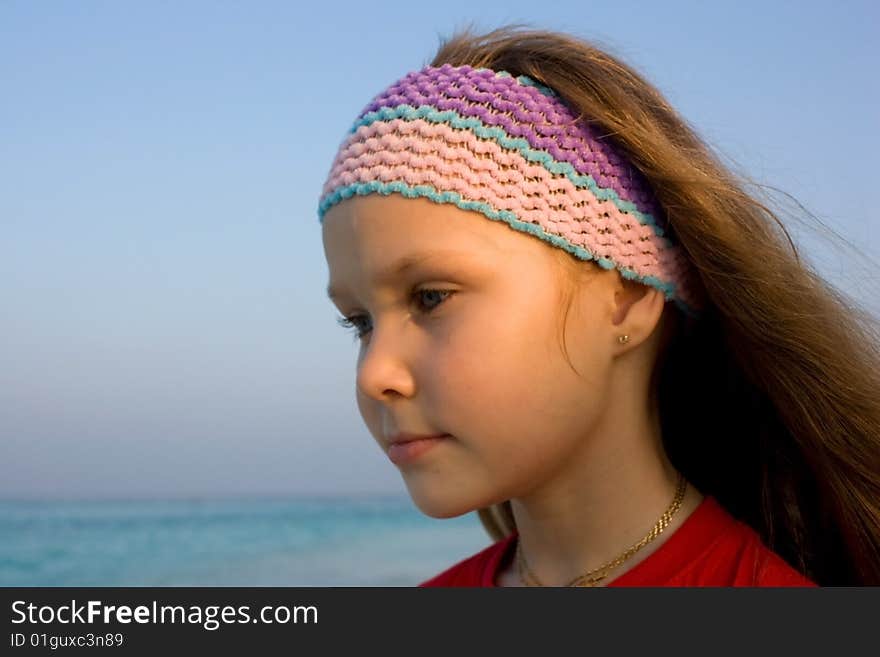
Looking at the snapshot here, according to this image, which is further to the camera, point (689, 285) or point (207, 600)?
point (689, 285)

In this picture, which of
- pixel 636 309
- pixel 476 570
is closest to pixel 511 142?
pixel 636 309

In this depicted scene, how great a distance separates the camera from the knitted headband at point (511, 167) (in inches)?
84.4

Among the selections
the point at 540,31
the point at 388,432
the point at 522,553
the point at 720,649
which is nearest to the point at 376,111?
the point at 540,31

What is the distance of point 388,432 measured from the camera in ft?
7.13

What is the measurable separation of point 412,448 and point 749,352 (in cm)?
83

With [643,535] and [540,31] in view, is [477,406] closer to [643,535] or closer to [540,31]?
[643,535]

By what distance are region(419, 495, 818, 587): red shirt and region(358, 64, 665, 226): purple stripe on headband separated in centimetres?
67

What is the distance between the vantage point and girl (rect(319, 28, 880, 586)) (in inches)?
82.9

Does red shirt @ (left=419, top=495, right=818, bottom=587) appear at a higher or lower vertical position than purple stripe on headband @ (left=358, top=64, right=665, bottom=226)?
lower

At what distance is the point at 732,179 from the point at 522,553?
1.00 metres

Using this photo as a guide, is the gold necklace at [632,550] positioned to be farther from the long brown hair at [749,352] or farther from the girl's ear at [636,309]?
the girl's ear at [636,309]

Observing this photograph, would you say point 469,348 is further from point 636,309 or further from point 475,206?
point 636,309

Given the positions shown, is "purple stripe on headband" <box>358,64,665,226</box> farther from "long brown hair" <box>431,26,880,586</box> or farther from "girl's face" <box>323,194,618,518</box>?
"girl's face" <box>323,194,618,518</box>

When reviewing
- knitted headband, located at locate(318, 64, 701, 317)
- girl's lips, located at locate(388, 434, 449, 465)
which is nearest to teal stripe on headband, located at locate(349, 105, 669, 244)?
knitted headband, located at locate(318, 64, 701, 317)
